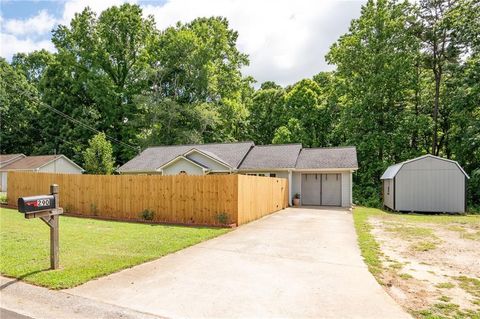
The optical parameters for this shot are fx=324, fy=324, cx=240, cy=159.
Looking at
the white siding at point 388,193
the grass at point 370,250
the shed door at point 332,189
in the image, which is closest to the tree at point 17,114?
the shed door at point 332,189

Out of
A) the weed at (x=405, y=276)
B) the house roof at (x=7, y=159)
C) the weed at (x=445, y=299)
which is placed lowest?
the weed at (x=405, y=276)

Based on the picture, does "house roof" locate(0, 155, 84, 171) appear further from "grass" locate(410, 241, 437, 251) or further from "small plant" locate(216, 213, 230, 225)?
"grass" locate(410, 241, 437, 251)

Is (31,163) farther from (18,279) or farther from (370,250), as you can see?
(370,250)

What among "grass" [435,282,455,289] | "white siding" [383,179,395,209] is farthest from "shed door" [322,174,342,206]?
"grass" [435,282,455,289]

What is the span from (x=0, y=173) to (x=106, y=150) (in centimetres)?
1714

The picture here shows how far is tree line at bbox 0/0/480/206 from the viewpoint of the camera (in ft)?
84.1

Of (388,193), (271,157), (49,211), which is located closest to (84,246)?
(49,211)

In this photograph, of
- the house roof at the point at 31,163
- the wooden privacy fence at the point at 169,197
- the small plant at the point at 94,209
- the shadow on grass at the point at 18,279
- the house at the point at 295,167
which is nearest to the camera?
the shadow on grass at the point at 18,279

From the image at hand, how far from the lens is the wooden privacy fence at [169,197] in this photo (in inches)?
469

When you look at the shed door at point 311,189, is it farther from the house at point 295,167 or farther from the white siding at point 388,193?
the white siding at point 388,193

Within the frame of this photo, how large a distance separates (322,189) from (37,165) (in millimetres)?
28371

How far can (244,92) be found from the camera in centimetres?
4091

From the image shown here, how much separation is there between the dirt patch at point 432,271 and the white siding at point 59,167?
32.4 metres

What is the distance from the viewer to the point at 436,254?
7.90 m
